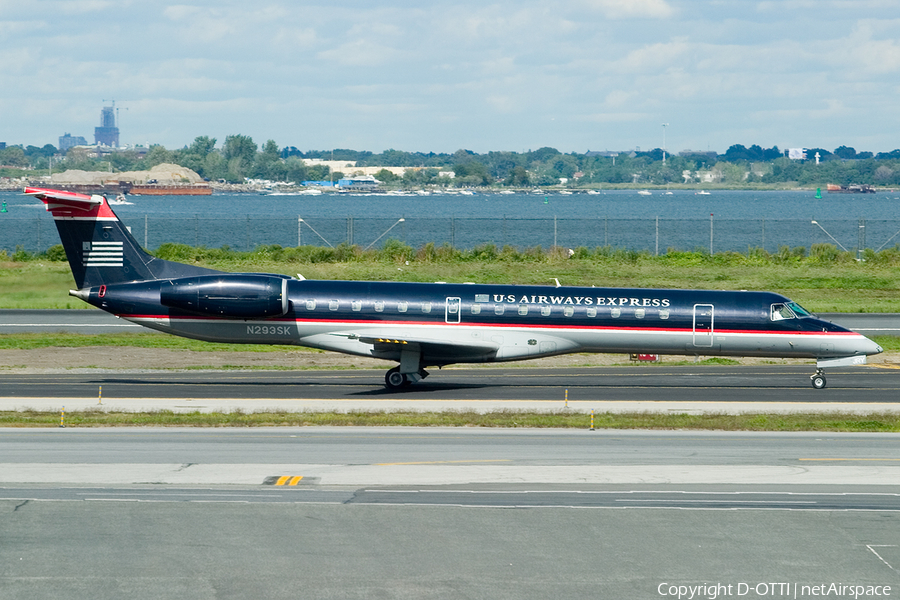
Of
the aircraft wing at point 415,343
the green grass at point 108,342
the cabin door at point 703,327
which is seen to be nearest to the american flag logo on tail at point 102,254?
the aircraft wing at point 415,343

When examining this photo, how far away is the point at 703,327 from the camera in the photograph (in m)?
31.9

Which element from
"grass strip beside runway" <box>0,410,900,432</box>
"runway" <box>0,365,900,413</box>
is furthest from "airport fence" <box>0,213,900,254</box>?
"grass strip beside runway" <box>0,410,900,432</box>

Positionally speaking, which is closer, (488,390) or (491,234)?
(488,390)

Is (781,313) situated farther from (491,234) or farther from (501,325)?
(491,234)

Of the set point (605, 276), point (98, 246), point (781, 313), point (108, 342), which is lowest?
point (108, 342)

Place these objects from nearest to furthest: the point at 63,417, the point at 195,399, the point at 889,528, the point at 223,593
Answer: the point at 223,593 → the point at 889,528 → the point at 63,417 → the point at 195,399

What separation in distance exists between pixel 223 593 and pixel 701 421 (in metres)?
16.4

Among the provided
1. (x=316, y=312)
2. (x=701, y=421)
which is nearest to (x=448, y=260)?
(x=316, y=312)

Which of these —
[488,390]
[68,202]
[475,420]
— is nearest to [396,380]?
[488,390]

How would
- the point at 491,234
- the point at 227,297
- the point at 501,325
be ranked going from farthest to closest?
the point at 491,234 → the point at 501,325 → the point at 227,297

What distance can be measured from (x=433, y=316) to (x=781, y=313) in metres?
11.1

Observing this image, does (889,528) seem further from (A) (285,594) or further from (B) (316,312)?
(B) (316,312)

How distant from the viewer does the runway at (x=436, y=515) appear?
1424cm

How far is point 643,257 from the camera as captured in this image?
6725 centimetres
